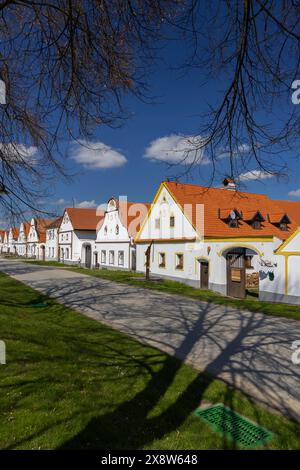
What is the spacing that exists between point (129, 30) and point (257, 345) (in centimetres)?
749

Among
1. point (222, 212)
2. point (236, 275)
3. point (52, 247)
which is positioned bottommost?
point (236, 275)

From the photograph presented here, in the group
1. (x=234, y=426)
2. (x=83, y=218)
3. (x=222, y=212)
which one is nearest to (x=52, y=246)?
(x=83, y=218)

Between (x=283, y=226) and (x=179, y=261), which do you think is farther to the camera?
(x=283, y=226)

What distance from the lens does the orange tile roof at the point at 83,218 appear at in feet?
140

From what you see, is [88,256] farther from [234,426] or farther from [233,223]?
[234,426]

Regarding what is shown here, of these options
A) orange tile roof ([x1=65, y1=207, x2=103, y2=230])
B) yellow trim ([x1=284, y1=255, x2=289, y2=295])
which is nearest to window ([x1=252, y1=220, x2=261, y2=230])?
yellow trim ([x1=284, y1=255, x2=289, y2=295])

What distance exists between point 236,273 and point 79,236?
87.9 ft

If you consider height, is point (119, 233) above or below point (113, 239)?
above

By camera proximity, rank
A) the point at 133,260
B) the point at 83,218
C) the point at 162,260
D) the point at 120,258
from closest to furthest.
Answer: the point at 162,260
the point at 133,260
the point at 120,258
the point at 83,218

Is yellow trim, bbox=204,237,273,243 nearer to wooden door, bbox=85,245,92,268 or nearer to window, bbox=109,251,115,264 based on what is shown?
window, bbox=109,251,115,264

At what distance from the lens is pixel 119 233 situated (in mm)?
33438

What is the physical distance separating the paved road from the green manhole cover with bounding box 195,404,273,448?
2.69 feet

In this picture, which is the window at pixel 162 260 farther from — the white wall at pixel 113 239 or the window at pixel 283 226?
the window at pixel 283 226
